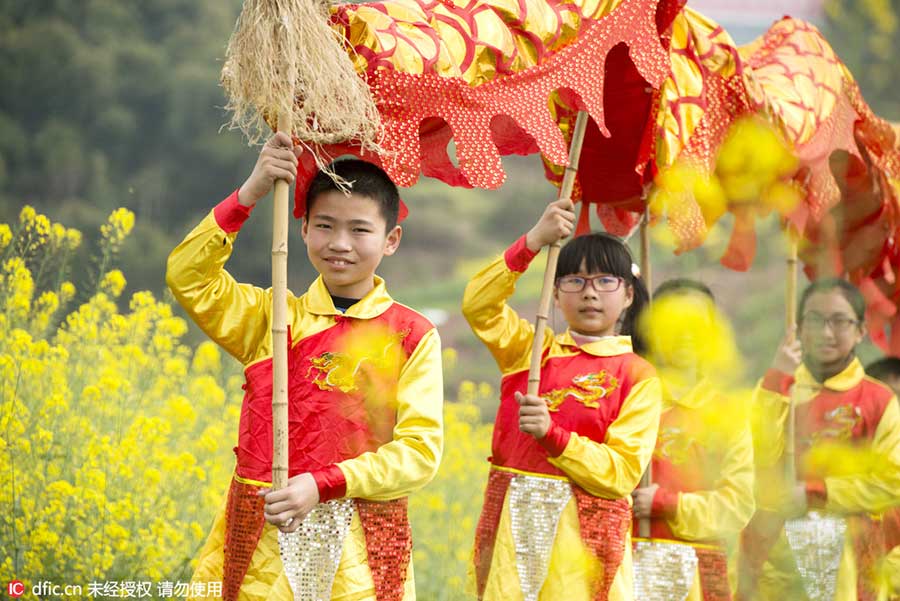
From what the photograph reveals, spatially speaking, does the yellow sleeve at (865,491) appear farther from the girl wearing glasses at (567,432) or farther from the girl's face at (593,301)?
the girl's face at (593,301)

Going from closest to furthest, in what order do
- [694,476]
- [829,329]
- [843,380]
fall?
[694,476] → [843,380] → [829,329]

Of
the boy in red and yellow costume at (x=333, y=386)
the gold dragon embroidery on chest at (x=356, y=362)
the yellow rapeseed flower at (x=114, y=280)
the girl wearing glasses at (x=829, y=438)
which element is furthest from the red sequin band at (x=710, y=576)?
the yellow rapeseed flower at (x=114, y=280)

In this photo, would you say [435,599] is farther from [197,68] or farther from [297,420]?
[197,68]

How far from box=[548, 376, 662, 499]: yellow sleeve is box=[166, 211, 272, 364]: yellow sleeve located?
1.00 meters

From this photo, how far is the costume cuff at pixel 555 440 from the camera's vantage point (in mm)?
3562

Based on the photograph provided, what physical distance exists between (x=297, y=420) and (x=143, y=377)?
2597 mm

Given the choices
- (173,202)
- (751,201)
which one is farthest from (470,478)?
(173,202)

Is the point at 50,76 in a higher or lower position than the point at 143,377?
higher

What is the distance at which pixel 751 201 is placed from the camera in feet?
15.5

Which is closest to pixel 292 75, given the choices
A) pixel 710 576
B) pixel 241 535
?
pixel 241 535

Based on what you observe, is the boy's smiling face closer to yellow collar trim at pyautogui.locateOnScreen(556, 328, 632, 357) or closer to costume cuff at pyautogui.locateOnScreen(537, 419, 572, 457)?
costume cuff at pyautogui.locateOnScreen(537, 419, 572, 457)

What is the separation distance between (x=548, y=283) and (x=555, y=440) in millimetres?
456

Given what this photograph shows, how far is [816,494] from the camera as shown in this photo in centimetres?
461

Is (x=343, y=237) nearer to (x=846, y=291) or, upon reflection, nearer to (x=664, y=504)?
(x=664, y=504)
